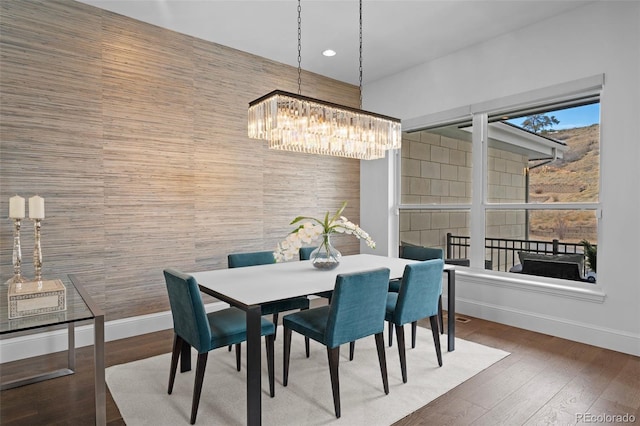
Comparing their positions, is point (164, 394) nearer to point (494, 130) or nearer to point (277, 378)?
point (277, 378)

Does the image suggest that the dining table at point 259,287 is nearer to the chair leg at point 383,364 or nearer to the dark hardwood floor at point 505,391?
the chair leg at point 383,364

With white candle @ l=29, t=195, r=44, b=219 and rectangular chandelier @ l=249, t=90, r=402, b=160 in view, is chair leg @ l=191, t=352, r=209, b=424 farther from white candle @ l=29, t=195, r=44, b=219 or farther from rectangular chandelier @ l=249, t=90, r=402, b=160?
rectangular chandelier @ l=249, t=90, r=402, b=160

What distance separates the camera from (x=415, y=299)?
2.65 meters

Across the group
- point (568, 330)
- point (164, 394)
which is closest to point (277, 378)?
point (164, 394)

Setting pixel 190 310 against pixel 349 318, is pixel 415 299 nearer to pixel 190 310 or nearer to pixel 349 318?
pixel 349 318

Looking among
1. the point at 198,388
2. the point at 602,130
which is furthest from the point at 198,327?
the point at 602,130

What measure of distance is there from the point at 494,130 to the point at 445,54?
105cm

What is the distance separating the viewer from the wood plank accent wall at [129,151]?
118 inches

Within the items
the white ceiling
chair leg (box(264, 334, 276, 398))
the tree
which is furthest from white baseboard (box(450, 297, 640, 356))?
the white ceiling

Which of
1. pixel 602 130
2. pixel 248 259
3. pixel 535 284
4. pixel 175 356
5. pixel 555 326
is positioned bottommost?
pixel 555 326

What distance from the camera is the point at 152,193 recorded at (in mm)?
3619

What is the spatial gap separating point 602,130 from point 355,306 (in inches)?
108

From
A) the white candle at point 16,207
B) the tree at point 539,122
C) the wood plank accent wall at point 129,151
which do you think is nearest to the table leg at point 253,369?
the white candle at point 16,207

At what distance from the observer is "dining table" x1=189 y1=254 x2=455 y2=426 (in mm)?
1952
